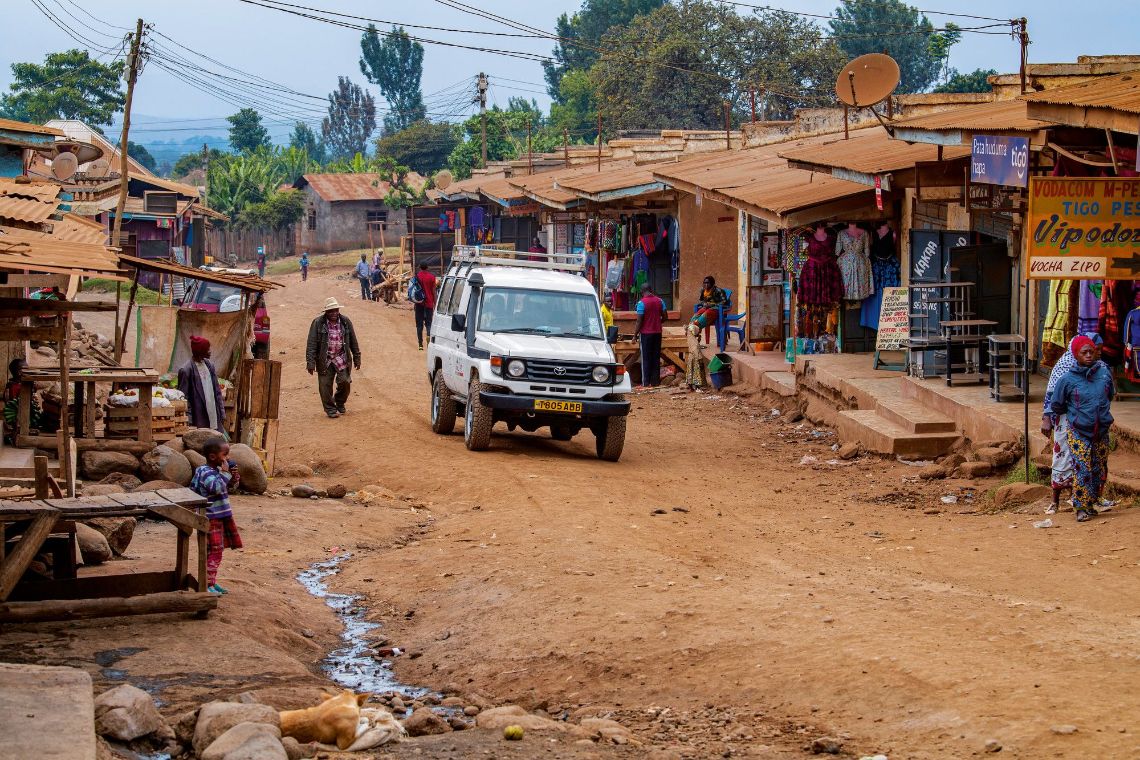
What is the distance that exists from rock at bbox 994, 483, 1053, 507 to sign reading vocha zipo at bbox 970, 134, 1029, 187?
297cm

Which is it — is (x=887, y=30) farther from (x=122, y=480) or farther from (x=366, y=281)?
(x=122, y=480)

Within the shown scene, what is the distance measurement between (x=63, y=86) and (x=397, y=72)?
5380 centimetres

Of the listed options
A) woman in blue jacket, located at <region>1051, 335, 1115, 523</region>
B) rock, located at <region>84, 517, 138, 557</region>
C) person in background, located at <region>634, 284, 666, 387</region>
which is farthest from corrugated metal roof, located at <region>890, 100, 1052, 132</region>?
rock, located at <region>84, 517, 138, 557</region>

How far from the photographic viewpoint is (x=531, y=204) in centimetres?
3953

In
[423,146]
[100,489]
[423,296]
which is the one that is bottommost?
[100,489]

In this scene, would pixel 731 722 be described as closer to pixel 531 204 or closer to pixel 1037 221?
pixel 1037 221

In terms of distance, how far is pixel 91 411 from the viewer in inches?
518

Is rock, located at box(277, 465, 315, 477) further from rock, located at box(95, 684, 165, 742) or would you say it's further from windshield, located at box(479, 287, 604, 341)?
rock, located at box(95, 684, 165, 742)

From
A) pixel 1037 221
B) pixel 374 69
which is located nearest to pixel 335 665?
pixel 1037 221

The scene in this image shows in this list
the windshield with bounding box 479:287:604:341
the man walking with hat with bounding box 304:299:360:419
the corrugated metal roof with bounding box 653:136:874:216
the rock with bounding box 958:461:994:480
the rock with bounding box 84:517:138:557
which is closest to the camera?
the rock with bounding box 84:517:138:557

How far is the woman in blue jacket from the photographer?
1076 cm

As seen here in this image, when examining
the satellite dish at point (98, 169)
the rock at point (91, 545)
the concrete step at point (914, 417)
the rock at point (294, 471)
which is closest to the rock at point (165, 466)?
the rock at point (294, 471)

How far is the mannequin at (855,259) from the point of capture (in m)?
20.1

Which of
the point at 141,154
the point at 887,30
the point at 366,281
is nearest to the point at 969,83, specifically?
the point at 887,30
